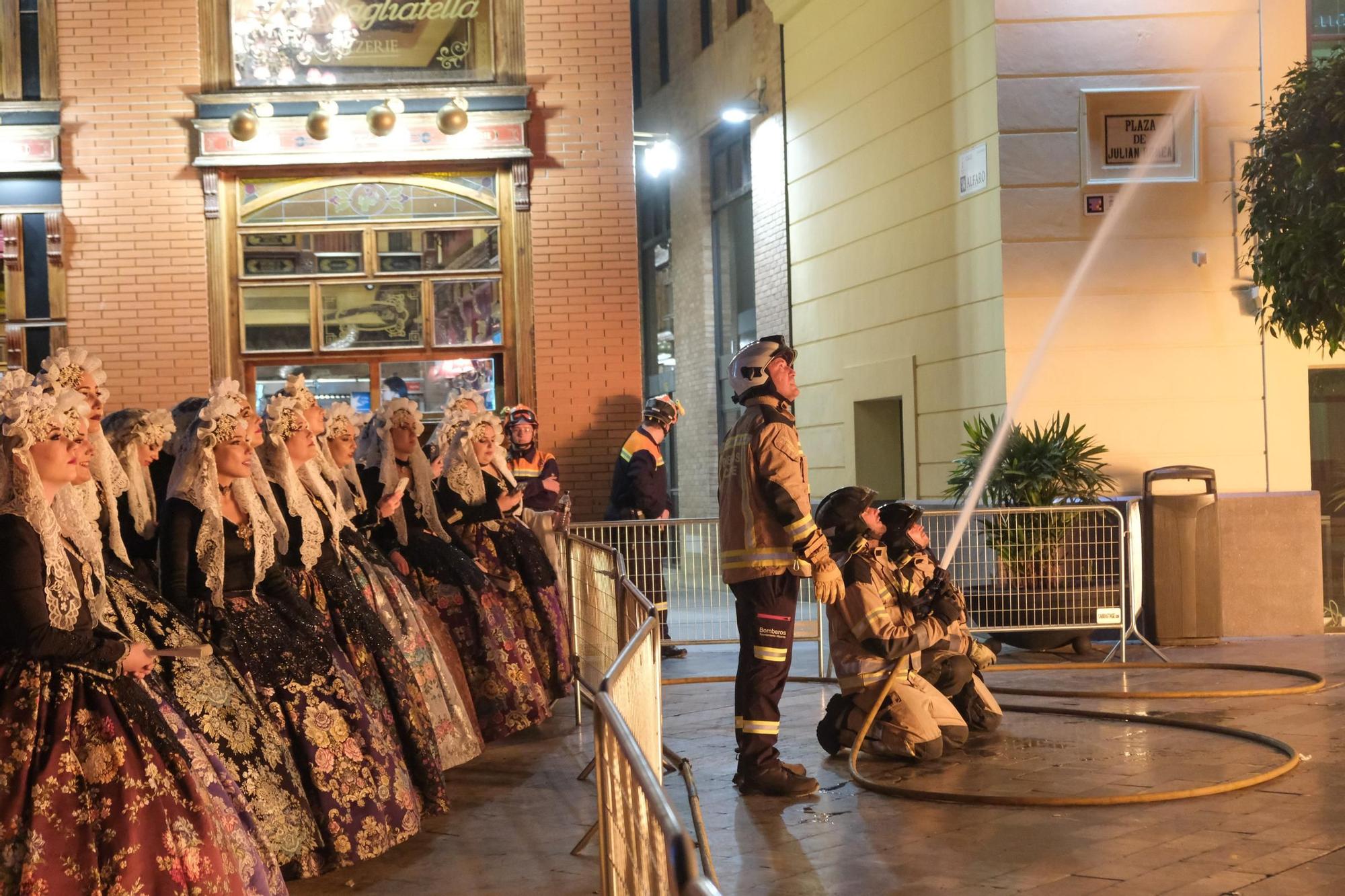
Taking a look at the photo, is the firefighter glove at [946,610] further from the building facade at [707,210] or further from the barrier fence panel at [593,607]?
the building facade at [707,210]

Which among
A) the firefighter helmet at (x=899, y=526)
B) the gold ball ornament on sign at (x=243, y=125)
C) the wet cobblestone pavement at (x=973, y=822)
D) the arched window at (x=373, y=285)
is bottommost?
the wet cobblestone pavement at (x=973, y=822)

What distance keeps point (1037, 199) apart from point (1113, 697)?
4.76 meters

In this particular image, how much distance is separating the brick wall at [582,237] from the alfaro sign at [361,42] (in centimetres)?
54

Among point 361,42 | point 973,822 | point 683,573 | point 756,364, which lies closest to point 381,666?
point 756,364

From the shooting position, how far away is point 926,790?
Result: 6848 millimetres

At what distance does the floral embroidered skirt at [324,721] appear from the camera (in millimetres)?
5723

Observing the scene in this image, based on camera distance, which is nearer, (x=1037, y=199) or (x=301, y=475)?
(x=301, y=475)

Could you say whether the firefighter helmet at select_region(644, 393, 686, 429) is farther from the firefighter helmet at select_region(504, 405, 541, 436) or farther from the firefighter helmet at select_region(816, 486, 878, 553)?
the firefighter helmet at select_region(816, 486, 878, 553)

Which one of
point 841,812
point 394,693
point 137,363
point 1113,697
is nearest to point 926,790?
point 841,812

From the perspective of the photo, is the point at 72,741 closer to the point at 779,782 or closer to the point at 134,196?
the point at 779,782

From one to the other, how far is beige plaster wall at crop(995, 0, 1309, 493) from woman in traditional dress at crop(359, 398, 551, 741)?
583 cm

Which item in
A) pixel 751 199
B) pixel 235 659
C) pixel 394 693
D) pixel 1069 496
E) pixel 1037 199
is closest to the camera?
pixel 235 659

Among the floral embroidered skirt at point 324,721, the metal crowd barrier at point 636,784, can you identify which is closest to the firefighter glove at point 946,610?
the metal crowd barrier at point 636,784

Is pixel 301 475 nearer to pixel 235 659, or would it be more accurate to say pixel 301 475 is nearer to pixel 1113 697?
pixel 235 659
